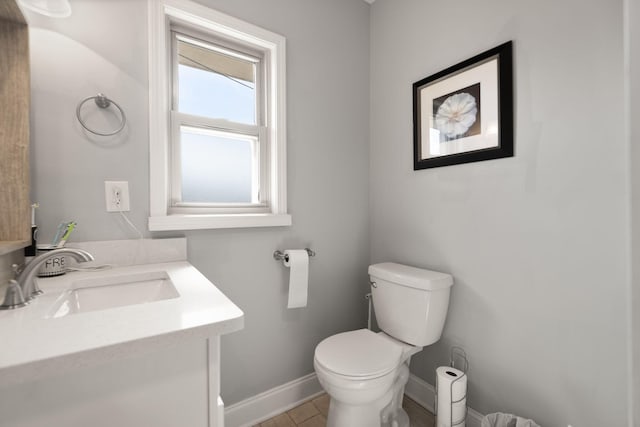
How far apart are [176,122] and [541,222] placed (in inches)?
66.4

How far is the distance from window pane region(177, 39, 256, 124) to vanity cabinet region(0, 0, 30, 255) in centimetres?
57

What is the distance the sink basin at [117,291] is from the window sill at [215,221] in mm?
247

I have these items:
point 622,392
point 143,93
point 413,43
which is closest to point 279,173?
point 143,93

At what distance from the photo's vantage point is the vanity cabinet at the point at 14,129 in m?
0.90

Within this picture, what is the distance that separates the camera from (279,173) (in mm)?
1566

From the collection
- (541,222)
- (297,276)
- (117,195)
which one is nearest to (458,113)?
(541,222)

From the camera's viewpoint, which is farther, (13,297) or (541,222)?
(541,222)

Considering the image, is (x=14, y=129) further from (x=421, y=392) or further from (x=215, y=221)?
(x=421, y=392)

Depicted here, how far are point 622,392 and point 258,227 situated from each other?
157cm

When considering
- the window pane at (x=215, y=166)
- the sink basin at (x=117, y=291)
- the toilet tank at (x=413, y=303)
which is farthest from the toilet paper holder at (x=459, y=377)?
the window pane at (x=215, y=166)

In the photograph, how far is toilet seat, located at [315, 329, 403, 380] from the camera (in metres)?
1.17

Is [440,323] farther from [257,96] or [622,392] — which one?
[257,96]

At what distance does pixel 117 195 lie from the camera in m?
1.18

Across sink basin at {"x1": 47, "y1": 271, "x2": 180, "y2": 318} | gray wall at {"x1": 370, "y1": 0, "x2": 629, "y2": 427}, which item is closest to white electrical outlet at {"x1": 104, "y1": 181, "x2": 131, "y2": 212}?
sink basin at {"x1": 47, "y1": 271, "x2": 180, "y2": 318}
